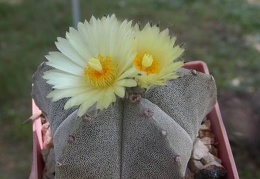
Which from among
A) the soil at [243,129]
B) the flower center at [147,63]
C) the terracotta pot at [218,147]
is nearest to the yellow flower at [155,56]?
the flower center at [147,63]

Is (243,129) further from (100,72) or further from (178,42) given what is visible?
(100,72)

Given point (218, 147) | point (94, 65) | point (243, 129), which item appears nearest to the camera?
point (94, 65)

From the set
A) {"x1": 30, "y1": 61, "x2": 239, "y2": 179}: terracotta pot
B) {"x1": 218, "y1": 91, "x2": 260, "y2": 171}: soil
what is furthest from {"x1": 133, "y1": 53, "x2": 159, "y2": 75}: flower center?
{"x1": 218, "y1": 91, "x2": 260, "y2": 171}: soil

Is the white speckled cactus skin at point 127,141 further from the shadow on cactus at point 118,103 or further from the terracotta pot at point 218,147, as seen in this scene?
the terracotta pot at point 218,147

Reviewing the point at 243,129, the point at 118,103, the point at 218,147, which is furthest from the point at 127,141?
the point at 243,129

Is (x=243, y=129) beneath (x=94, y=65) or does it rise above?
above

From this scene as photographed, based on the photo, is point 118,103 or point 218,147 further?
point 218,147

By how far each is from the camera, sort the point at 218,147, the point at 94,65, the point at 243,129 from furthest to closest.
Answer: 1. the point at 243,129
2. the point at 218,147
3. the point at 94,65
